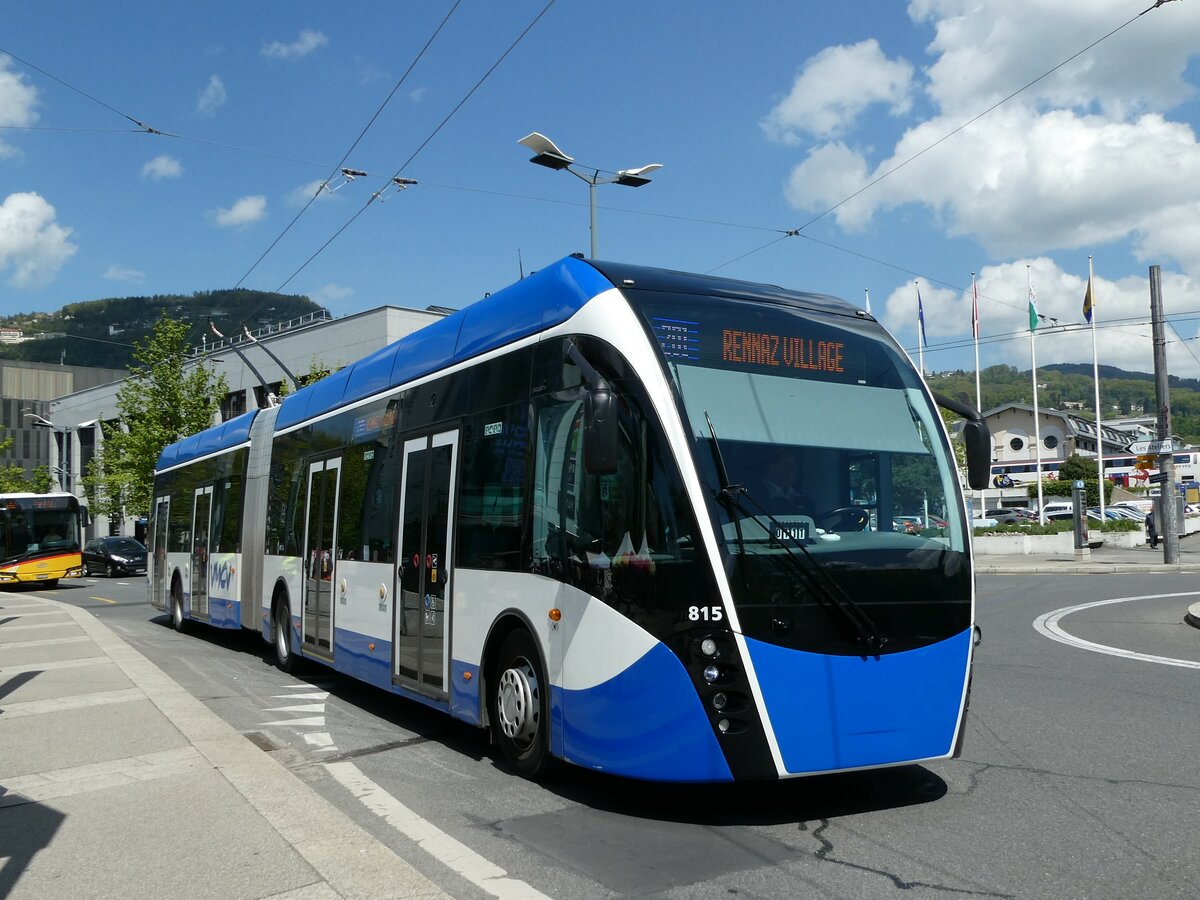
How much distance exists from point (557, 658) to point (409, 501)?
2766 millimetres

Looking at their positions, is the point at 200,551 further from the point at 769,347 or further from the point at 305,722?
the point at 769,347

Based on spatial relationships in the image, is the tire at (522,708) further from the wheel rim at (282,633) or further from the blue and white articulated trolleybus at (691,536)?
the wheel rim at (282,633)

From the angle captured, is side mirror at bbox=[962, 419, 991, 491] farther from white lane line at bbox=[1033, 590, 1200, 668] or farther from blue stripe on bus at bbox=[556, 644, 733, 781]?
white lane line at bbox=[1033, 590, 1200, 668]

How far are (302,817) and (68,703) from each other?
496 cm

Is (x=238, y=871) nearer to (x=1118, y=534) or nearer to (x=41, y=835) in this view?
(x=41, y=835)

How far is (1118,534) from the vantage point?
46.5 meters

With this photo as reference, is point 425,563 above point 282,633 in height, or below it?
above

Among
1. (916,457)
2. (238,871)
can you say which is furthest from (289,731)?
(916,457)

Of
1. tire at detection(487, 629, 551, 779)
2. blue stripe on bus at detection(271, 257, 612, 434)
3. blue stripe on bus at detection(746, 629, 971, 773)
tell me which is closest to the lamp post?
blue stripe on bus at detection(271, 257, 612, 434)

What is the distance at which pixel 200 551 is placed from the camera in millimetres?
16516

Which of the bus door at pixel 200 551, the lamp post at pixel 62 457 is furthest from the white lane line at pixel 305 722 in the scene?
the lamp post at pixel 62 457

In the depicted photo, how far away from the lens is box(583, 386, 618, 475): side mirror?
5449 millimetres

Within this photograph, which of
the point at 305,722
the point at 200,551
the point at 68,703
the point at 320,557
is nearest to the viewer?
the point at 305,722

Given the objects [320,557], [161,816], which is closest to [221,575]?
[320,557]
